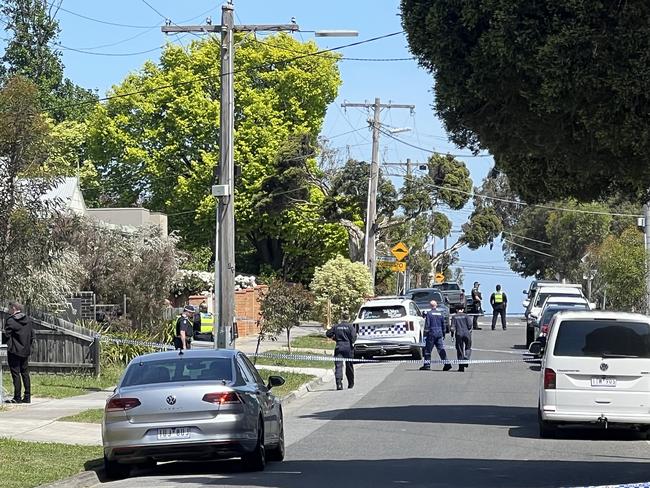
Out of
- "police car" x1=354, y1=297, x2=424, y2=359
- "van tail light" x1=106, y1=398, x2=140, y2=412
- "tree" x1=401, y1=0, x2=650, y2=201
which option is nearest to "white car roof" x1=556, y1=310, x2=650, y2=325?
"tree" x1=401, y1=0, x2=650, y2=201

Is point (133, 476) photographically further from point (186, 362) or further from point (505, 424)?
point (505, 424)

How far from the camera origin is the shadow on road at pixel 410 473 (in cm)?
1352

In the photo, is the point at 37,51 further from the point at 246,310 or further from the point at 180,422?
the point at 180,422

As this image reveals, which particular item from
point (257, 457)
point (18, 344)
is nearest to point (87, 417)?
point (18, 344)

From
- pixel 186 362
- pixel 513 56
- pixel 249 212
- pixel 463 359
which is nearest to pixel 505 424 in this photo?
pixel 186 362

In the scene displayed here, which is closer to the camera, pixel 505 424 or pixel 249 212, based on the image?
pixel 505 424

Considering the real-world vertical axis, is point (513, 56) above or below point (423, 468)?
above

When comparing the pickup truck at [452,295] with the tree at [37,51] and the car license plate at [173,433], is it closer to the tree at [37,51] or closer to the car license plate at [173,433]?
the tree at [37,51]

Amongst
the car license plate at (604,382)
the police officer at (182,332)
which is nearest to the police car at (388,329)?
the police officer at (182,332)

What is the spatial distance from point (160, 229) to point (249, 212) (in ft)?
57.6

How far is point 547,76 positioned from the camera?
1288 centimetres

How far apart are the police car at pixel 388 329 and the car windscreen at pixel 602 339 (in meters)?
17.4

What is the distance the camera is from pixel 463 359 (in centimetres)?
3225

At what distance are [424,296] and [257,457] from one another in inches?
1401
